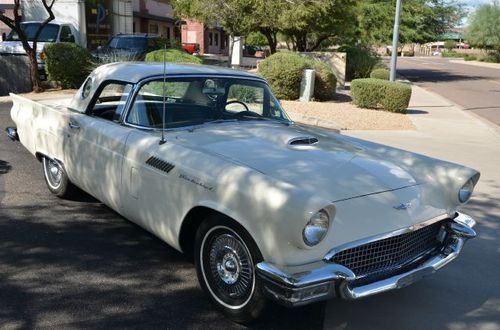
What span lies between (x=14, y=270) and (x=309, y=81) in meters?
12.2

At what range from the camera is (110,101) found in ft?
17.3

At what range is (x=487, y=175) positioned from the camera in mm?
7633

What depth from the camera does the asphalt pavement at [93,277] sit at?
3344mm

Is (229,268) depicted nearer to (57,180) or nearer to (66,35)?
(57,180)

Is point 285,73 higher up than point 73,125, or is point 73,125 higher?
point 285,73

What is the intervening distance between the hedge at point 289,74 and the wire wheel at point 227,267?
11927 mm

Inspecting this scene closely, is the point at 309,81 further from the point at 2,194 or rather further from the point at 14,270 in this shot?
the point at 14,270

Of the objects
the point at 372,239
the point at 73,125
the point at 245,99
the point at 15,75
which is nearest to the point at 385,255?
the point at 372,239

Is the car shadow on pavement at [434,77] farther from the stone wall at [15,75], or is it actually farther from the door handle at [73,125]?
the door handle at [73,125]

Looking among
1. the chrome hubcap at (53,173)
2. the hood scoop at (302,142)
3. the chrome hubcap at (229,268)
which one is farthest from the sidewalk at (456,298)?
the chrome hubcap at (53,173)

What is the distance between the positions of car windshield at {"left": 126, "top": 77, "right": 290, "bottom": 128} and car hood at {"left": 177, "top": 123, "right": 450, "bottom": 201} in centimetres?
22

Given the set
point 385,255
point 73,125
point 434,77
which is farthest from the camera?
point 434,77

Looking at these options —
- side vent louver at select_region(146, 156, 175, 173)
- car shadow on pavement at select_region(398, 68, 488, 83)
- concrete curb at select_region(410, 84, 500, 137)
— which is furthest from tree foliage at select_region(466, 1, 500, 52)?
side vent louver at select_region(146, 156, 175, 173)

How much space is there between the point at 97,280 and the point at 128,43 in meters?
15.7
